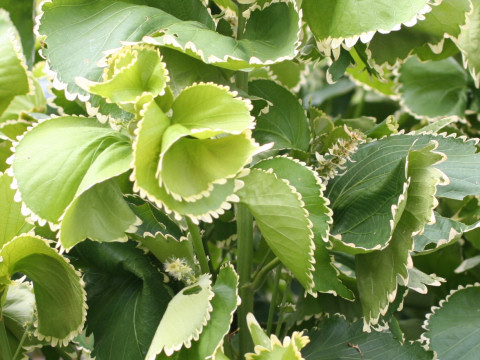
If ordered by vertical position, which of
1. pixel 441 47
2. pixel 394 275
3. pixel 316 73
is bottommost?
pixel 316 73

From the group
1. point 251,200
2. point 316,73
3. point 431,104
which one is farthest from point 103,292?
point 316,73

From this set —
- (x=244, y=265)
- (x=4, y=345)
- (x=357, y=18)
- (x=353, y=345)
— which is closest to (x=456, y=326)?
(x=353, y=345)

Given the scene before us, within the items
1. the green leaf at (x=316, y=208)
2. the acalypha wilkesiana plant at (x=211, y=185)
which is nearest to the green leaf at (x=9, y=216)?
the acalypha wilkesiana plant at (x=211, y=185)

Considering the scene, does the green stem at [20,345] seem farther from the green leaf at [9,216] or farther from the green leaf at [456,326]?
the green leaf at [456,326]

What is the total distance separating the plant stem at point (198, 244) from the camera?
1.83ft

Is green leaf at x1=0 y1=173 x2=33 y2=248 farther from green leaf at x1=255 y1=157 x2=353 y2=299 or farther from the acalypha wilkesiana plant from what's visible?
green leaf at x1=255 y1=157 x2=353 y2=299

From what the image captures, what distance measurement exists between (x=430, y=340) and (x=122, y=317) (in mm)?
314

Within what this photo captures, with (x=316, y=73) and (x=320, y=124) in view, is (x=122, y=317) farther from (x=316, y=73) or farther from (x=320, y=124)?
(x=316, y=73)

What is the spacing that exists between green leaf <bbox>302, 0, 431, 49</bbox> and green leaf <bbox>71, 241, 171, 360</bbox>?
0.26 meters

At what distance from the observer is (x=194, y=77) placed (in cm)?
55

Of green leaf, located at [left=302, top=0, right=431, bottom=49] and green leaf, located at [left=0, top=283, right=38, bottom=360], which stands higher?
green leaf, located at [left=302, top=0, right=431, bottom=49]

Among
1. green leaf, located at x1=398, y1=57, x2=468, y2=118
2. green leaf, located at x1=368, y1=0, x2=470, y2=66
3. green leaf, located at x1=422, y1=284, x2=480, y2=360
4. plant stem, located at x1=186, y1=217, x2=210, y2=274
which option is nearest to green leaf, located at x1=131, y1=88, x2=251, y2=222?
plant stem, located at x1=186, y1=217, x2=210, y2=274

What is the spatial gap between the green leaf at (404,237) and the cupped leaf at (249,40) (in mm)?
147

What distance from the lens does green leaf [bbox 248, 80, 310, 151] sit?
0.64 m
